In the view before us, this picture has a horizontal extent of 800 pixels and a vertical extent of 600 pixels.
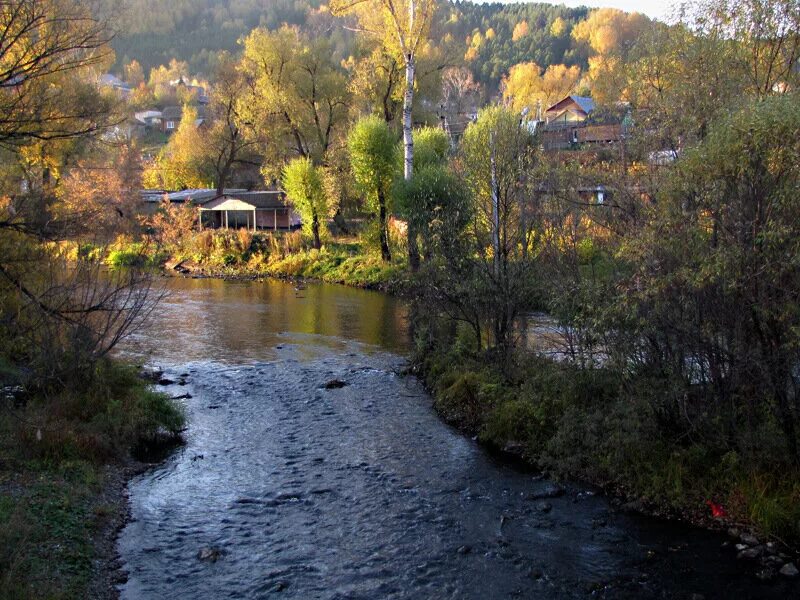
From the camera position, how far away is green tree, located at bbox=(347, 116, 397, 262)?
38250mm

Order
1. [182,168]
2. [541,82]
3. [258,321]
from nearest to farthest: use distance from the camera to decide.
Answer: [258,321] < [182,168] < [541,82]

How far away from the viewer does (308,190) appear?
43.4 metres

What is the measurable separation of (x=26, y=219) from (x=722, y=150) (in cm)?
1030

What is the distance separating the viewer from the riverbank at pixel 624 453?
9.60m

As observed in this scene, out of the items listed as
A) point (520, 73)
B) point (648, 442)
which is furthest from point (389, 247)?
point (520, 73)

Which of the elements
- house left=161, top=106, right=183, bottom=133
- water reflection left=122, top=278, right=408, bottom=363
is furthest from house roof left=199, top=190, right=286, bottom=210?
house left=161, top=106, right=183, bottom=133

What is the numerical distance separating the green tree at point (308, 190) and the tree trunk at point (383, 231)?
6045 millimetres

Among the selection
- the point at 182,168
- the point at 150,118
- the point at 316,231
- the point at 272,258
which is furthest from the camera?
the point at 150,118

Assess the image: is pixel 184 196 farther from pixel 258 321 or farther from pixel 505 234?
pixel 505 234

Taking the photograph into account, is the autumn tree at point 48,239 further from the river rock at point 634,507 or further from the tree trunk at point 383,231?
the tree trunk at point 383,231

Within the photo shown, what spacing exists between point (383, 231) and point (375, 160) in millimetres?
4175

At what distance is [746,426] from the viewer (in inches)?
416

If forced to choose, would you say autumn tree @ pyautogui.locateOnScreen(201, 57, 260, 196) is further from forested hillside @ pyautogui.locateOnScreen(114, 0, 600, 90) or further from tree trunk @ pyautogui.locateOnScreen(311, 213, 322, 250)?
forested hillside @ pyautogui.locateOnScreen(114, 0, 600, 90)

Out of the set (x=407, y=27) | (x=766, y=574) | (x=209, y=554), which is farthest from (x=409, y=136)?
(x=766, y=574)
